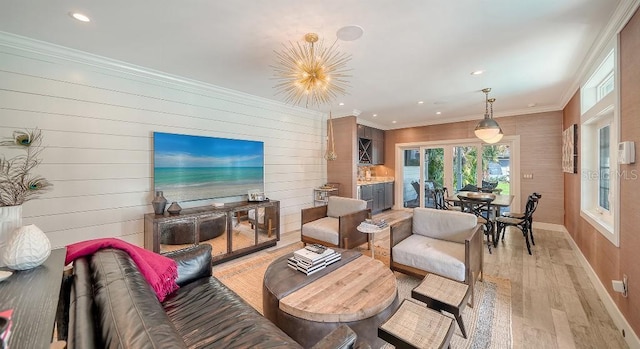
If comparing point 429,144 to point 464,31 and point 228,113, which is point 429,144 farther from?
point 228,113

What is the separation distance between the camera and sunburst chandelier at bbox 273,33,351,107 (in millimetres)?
2301

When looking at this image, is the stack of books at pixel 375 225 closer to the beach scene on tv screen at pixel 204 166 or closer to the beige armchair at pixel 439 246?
the beige armchair at pixel 439 246

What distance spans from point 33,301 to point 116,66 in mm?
2931

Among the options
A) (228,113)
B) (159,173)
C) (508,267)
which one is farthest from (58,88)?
(508,267)

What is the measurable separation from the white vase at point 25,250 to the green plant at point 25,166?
62.4 inches

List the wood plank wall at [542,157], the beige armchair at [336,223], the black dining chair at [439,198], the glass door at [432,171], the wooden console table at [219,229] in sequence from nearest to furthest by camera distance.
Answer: the wooden console table at [219,229] → the beige armchair at [336,223] → the black dining chair at [439,198] → the wood plank wall at [542,157] → the glass door at [432,171]

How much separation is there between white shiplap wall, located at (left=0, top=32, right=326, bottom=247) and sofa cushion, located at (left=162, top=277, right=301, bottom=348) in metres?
1.83

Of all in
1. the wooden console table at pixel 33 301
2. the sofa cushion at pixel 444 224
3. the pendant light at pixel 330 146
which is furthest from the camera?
the pendant light at pixel 330 146

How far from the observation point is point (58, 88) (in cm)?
264

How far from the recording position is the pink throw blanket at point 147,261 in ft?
5.34

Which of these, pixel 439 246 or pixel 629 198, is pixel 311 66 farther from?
pixel 629 198

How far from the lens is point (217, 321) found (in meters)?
1.58

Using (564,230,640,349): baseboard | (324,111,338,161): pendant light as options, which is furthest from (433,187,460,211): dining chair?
(324,111,338,161): pendant light

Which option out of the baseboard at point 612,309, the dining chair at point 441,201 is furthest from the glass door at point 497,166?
the baseboard at point 612,309
